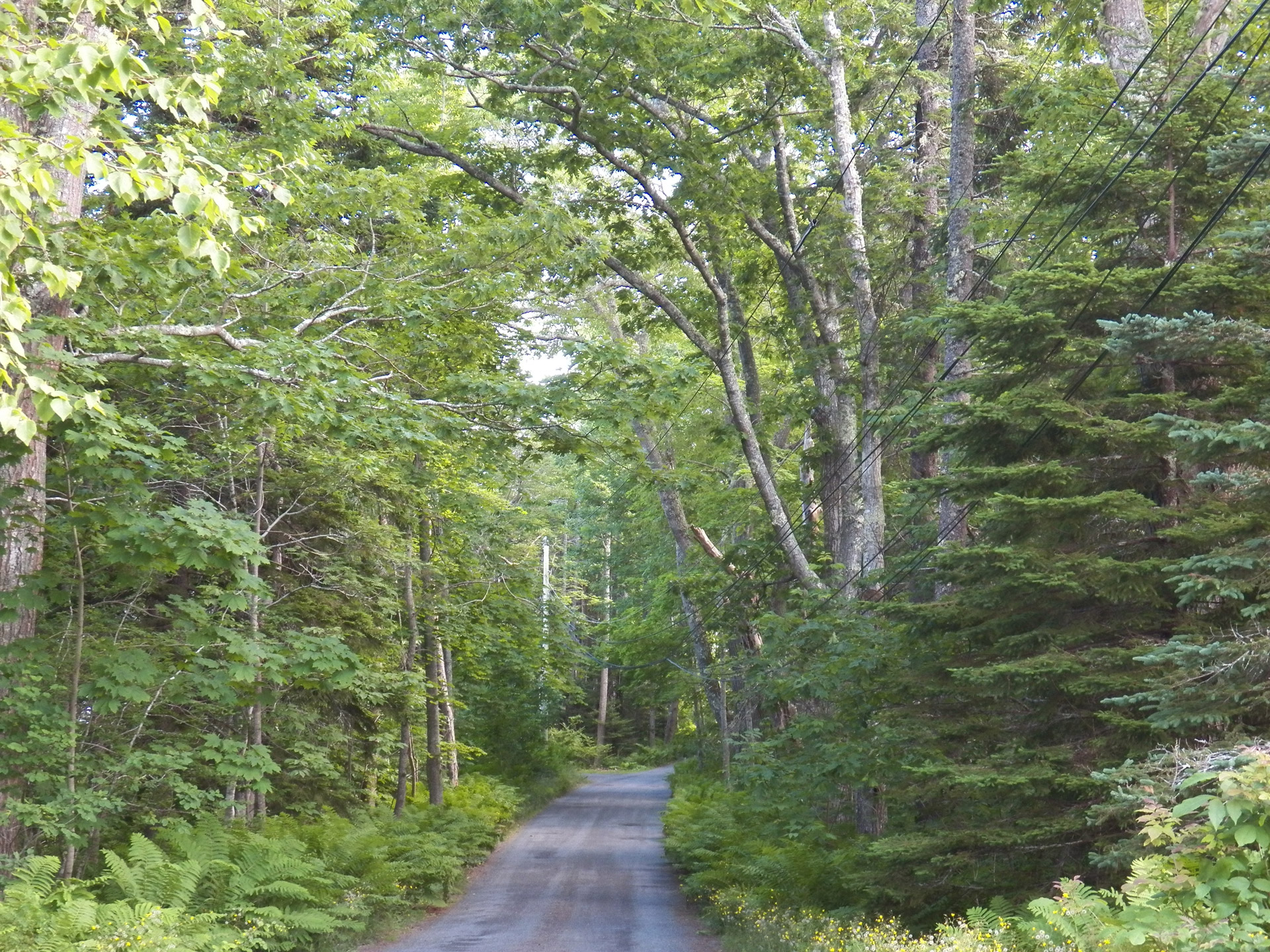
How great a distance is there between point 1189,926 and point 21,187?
18.4 feet

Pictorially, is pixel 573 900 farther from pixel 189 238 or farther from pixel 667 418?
pixel 189 238

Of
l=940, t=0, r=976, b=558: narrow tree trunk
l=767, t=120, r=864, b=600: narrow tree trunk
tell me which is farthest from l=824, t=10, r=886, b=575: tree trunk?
l=940, t=0, r=976, b=558: narrow tree trunk

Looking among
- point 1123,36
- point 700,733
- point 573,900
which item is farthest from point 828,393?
point 700,733

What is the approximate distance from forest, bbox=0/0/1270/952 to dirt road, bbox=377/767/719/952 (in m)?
0.66

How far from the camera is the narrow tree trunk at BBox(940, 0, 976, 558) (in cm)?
1229

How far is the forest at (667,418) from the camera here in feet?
20.8

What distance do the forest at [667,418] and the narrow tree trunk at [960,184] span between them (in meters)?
0.06

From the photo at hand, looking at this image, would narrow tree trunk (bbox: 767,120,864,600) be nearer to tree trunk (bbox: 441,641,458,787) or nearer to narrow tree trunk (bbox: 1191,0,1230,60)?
narrow tree trunk (bbox: 1191,0,1230,60)

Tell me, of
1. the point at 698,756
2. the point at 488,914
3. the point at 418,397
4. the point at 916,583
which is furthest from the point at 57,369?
the point at 698,756

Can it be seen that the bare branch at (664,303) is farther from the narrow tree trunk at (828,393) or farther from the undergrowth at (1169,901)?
the undergrowth at (1169,901)

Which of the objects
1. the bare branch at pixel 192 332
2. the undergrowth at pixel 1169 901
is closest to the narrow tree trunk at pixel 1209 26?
the undergrowth at pixel 1169 901

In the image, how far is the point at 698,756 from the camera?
1331 inches

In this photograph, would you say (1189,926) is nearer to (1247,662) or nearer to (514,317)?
(1247,662)

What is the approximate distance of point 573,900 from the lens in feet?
46.0
